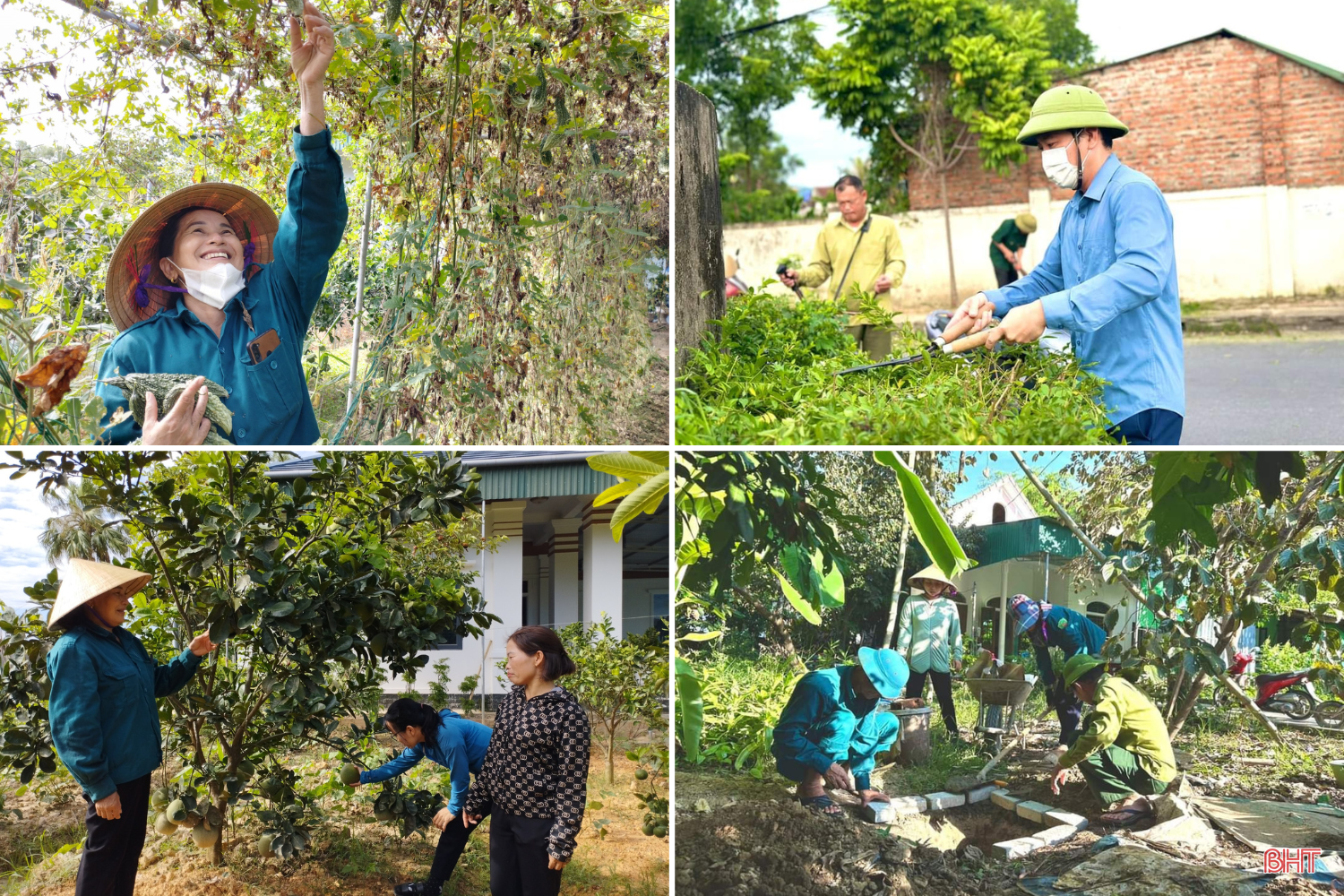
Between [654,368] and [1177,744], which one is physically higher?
[654,368]

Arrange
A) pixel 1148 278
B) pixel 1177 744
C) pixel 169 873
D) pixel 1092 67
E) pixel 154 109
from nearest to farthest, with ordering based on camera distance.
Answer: pixel 1148 278 < pixel 154 109 < pixel 1177 744 < pixel 169 873 < pixel 1092 67

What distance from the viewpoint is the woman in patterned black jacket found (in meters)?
2.67

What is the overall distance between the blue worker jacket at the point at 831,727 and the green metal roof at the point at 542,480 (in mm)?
773

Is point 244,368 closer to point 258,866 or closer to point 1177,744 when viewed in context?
point 258,866

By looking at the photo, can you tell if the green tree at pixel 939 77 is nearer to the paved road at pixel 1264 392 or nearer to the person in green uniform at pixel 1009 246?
the paved road at pixel 1264 392

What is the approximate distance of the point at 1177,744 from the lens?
2684 mm

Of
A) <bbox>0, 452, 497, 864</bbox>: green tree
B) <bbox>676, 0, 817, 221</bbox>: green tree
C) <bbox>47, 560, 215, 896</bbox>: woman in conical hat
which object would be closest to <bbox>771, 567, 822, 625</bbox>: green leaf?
<bbox>0, 452, 497, 864</bbox>: green tree

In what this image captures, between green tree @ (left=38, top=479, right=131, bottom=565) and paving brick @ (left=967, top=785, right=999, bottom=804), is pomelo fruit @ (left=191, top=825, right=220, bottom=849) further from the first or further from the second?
paving brick @ (left=967, top=785, right=999, bottom=804)

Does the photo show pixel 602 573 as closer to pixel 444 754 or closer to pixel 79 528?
pixel 444 754

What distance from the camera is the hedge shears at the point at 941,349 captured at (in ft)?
7.72

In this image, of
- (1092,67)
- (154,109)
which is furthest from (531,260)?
(1092,67)

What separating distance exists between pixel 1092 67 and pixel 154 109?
584 inches

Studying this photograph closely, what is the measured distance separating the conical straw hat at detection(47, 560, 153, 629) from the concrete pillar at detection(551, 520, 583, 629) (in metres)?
1.10

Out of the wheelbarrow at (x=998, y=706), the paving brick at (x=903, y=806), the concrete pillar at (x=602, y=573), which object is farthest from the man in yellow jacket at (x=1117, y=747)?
the concrete pillar at (x=602, y=573)
